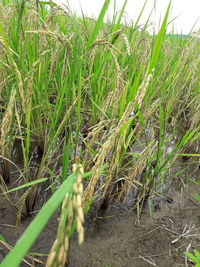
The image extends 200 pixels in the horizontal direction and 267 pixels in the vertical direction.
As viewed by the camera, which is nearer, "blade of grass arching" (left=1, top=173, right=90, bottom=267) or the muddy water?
"blade of grass arching" (left=1, top=173, right=90, bottom=267)

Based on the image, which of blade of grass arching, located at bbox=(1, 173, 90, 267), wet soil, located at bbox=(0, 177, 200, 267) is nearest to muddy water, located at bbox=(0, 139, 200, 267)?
wet soil, located at bbox=(0, 177, 200, 267)

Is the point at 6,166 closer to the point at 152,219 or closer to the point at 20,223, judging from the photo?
the point at 20,223

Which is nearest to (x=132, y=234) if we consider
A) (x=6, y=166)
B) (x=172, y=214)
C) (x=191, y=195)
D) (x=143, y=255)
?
(x=143, y=255)

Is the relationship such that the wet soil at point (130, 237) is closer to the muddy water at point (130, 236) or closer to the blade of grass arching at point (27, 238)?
the muddy water at point (130, 236)

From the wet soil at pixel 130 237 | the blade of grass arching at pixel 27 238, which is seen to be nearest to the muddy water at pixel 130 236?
the wet soil at pixel 130 237

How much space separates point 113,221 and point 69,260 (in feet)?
0.79

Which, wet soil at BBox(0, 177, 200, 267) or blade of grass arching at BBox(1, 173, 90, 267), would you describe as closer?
blade of grass arching at BBox(1, 173, 90, 267)

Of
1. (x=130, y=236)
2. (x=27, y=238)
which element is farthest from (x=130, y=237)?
(x=27, y=238)

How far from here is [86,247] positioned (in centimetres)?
82

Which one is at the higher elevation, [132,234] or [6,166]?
[6,166]

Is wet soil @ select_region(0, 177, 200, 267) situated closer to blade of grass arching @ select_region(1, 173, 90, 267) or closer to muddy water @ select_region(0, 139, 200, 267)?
muddy water @ select_region(0, 139, 200, 267)

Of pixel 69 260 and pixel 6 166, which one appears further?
pixel 6 166

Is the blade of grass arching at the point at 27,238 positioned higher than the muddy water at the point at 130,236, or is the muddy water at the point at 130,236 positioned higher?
the blade of grass arching at the point at 27,238

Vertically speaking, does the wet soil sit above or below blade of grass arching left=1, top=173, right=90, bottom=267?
below
